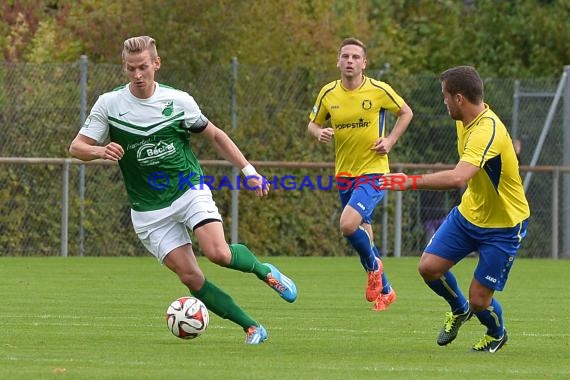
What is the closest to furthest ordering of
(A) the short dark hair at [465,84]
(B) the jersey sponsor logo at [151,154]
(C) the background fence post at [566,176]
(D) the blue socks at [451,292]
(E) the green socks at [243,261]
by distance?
1. (A) the short dark hair at [465,84]
2. (E) the green socks at [243,261]
3. (B) the jersey sponsor logo at [151,154]
4. (D) the blue socks at [451,292]
5. (C) the background fence post at [566,176]

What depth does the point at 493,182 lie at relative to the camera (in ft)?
30.5

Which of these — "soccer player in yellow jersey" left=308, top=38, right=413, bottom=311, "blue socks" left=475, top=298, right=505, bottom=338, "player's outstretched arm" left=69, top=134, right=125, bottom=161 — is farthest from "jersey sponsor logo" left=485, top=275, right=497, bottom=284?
"soccer player in yellow jersey" left=308, top=38, right=413, bottom=311

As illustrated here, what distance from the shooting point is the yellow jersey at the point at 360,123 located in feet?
44.3

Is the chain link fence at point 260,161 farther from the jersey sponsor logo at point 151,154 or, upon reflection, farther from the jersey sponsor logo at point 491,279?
the jersey sponsor logo at point 491,279

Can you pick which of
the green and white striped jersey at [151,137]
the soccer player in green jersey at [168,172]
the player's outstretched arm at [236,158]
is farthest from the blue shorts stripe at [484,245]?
the green and white striped jersey at [151,137]

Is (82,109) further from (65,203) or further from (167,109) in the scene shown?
(167,109)

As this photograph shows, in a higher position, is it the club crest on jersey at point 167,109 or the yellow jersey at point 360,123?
the club crest on jersey at point 167,109

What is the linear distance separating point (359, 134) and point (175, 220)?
432 centimetres

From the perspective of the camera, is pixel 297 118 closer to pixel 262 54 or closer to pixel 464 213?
pixel 262 54

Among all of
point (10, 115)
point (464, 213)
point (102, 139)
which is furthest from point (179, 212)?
point (10, 115)

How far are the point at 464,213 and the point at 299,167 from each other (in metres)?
11.3

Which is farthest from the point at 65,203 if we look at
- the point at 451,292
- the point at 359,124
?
the point at 451,292

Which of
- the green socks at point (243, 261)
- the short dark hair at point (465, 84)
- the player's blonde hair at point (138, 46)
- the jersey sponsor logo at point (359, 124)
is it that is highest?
the player's blonde hair at point (138, 46)

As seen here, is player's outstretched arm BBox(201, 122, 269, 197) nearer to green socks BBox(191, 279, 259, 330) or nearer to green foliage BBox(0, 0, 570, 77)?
green socks BBox(191, 279, 259, 330)
